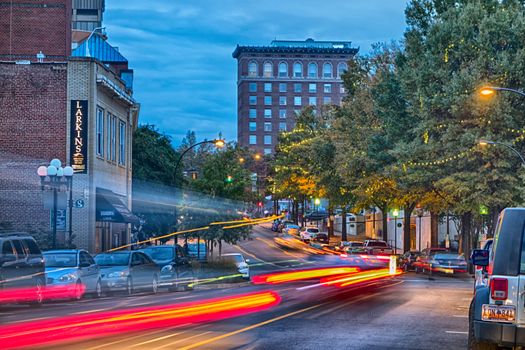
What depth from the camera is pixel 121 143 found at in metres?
48.8

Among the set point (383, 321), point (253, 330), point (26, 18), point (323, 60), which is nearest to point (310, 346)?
point (253, 330)

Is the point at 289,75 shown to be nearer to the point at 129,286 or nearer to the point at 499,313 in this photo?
the point at 129,286

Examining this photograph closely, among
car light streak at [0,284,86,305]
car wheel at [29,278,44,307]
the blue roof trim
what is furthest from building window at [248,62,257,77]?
car wheel at [29,278,44,307]

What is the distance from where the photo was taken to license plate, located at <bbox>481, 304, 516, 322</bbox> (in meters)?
10.4

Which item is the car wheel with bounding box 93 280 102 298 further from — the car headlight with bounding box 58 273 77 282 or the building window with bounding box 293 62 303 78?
the building window with bounding box 293 62 303 78

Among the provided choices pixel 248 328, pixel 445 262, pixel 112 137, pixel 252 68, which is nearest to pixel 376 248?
pixel 445 262

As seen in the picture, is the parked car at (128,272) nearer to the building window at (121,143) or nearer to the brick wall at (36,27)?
the building window at (121,143)

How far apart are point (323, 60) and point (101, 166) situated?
126858 mm

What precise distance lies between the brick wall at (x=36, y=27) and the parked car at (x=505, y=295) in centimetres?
3951

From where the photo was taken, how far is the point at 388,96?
1845 inches

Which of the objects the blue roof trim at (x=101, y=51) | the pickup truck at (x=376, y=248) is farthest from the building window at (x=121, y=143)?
the pickup truck at (x=376, y=248)

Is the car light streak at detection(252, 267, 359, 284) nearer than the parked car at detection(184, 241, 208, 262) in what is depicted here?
Yes

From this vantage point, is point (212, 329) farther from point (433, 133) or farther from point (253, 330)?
point (433, 133)

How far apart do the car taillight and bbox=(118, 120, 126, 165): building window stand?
128 feet
